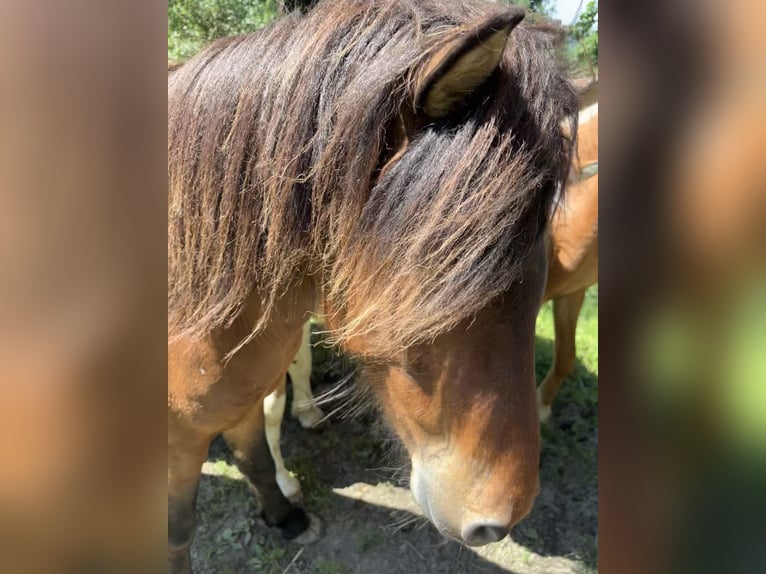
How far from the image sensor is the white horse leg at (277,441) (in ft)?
6.42

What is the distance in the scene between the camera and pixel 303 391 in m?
2.30

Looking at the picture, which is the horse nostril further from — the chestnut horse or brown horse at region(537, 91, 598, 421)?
brown horse at region(537, 91, 598, 421)

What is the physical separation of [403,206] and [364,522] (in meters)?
1.55

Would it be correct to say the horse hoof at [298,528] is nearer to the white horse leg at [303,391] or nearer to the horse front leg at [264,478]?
the horse front leg at [264,478]

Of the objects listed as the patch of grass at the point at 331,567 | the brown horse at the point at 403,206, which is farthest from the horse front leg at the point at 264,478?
the brown horse at the point at 403,206

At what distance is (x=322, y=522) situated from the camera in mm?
1958

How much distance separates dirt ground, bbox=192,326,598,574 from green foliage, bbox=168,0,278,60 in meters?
0.96

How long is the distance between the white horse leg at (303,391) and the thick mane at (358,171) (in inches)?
48.4

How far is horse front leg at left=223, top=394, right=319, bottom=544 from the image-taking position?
5.53 ft
